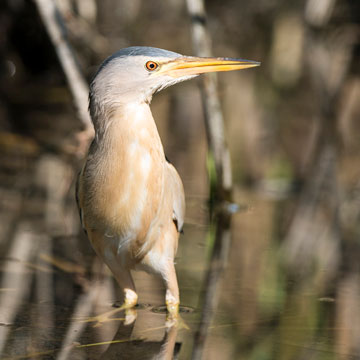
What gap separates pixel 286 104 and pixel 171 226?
22.6 feet

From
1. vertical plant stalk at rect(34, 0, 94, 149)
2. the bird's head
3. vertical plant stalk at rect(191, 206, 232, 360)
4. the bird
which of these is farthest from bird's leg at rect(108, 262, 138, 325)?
vertical plant stalk at rect(34, 0, 94, 149)

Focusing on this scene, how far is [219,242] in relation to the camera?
484 cm

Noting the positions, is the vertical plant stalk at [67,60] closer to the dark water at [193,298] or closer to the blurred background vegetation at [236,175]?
the blurred background vegetation at [236,175]

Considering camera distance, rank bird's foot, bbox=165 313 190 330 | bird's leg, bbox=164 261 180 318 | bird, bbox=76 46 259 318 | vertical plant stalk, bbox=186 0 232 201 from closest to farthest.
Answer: bird, bbox=76 46 259 318, bird's foot, bbox=165 313 190 330, bird's leg, bbox=164 261 180 318, vertical plant stalk, bbox=186 0 232 201

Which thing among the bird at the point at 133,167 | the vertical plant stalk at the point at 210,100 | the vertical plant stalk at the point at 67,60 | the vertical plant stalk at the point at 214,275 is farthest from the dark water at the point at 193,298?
the vertical plant stalk at the point at 67,60

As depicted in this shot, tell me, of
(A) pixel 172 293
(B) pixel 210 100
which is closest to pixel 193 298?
(A) pixel 172 293

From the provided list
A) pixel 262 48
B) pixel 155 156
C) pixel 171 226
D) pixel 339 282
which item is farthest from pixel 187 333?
pixel 262 48

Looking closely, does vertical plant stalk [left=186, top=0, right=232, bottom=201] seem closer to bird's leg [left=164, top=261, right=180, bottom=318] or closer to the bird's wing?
the bird's wing

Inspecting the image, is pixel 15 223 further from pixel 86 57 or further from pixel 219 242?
pixel 86 57

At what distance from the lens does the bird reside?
320 cm

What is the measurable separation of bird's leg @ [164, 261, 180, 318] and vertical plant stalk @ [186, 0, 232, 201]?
2047mm

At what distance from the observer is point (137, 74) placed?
3182 millimetres

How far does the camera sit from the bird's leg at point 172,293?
3479 mm

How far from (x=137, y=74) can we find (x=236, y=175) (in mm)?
3578
